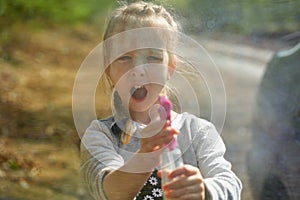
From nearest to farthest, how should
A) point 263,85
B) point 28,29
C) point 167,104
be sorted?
1. point 167,104
2. point 263,85
3. point 28,29

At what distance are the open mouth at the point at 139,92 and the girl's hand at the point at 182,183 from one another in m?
0.27

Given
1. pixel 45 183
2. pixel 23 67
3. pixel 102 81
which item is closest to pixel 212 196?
pixel 102 81

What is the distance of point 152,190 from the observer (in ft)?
5.70

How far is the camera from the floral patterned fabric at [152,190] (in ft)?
5.67

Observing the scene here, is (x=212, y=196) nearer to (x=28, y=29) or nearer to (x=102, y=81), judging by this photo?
(x=102, y=81)

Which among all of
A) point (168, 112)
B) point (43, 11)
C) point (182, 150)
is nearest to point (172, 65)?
point (182, 150)

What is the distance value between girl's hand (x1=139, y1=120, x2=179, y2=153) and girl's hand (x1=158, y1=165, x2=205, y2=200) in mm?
57

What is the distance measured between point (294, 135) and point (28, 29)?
5.21ft

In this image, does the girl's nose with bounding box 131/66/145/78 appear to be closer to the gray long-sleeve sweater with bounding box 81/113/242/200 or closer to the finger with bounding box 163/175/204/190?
the gray long-sleeve sweater with bounding box 81/113/242/200

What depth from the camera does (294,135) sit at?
103 inches

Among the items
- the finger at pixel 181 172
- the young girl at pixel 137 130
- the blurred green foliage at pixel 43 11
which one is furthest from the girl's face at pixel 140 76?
the blurred green foliage at pixel 43 11

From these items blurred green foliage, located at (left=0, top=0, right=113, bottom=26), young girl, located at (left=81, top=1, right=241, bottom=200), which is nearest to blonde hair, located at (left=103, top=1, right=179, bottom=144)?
young girl, located at (left=81, top=1, right=241, bottom=200)

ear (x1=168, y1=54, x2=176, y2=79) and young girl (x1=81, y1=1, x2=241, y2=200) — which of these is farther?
ear (x1=168, y1=54, x2=176, y2=79)

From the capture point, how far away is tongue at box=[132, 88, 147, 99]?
64.6 inches
